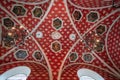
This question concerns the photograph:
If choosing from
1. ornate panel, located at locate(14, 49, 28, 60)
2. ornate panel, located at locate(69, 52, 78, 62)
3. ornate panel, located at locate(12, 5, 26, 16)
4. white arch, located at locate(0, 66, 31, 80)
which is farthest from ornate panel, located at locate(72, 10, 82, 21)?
white arch, located at locate(0, 66, 31, 80)

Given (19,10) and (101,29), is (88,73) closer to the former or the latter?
(101,29)

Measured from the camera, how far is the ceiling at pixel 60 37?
49.8 feet

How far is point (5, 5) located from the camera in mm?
14922

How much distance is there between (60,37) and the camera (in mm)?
16156

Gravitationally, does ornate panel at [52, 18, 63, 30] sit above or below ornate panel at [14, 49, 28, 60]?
above

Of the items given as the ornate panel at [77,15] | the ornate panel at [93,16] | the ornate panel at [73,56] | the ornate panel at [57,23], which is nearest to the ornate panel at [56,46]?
the ornate panel at [73,56]

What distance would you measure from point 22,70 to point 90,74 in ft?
15.0

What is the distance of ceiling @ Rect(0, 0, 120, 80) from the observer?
49.8 feet

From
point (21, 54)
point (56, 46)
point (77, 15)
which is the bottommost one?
point (21, 54)

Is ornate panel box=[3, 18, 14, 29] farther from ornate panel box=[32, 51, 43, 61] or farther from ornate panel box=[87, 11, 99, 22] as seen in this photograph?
ornate panel box=[87, 11, 99, 22]

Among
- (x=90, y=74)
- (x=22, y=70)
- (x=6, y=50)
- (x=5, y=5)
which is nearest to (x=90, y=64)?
(x=90, y=74)

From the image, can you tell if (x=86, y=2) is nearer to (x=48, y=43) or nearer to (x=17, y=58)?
(x=48, y=43)

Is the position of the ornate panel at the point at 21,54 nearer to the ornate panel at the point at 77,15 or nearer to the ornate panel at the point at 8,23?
the ornate panel at the point at 8,23

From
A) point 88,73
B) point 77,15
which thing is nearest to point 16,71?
point 88,73
